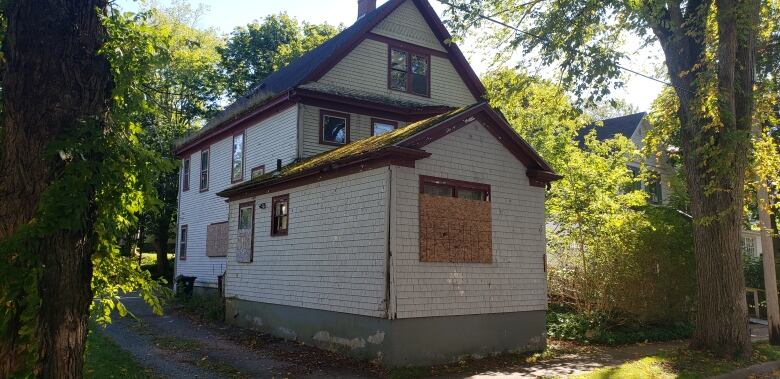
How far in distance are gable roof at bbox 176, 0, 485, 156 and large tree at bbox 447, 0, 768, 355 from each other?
5751 mm

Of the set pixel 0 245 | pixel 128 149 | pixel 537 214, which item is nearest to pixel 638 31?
pixel 537 214

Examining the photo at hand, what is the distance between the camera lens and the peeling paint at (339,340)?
32.5ft

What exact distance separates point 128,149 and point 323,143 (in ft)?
37.1

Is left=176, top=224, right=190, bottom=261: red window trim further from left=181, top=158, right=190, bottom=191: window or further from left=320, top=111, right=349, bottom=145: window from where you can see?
left=320, top=111, right=349, bottom=145: window

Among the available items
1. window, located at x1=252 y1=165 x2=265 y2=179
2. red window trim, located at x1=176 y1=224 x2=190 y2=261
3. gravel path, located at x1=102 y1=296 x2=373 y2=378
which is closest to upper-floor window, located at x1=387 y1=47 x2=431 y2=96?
window, located at x1=252 y1=165 x2=265 y2=179

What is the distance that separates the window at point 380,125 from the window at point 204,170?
8579mm

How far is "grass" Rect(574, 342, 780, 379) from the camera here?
9109mm

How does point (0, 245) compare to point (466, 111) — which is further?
point (466, 111)

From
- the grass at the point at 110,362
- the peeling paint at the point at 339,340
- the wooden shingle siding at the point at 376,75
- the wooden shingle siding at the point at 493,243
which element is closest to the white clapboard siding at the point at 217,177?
the wooden shingle siding at the point at 376,75

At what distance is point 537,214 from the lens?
1212 cm

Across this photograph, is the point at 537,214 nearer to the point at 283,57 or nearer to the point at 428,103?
the point at 428,103

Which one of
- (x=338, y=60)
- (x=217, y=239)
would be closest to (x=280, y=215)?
(x=338, y=60)

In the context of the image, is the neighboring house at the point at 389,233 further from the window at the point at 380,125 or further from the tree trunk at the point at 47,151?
the tree trunk at the point at 47,151

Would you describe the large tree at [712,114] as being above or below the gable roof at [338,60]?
below
